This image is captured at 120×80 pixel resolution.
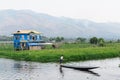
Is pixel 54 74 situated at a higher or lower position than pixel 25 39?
lower

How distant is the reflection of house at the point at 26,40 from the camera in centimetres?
7188

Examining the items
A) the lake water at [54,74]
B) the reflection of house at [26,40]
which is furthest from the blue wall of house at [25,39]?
the lake water at [54,74]

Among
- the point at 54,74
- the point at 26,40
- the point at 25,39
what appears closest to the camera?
the point at 54,74

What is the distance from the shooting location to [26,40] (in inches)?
2849

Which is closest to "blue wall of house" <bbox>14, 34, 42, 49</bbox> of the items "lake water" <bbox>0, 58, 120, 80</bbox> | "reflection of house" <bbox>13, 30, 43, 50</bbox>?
"reflection of house" <bbox>13, 30, 43, 50</bbox>

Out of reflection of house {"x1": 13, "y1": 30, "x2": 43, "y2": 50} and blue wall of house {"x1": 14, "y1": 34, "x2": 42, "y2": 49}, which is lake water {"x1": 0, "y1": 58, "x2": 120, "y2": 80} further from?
blue wall of house {"x1": 14, "y1": 34, "x2": 42, "y2": 49}

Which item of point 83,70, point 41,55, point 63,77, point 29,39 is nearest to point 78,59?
point 41,55

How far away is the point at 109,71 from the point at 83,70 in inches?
140

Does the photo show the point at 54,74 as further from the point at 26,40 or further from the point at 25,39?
the point at 25,39

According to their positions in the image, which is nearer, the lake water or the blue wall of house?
the lake water

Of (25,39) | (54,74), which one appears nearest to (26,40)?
(25,39)

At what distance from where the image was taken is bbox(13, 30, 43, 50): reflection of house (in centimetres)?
7188

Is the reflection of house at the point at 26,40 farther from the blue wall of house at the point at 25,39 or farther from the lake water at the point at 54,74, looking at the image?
the lake water at the point at 54,74

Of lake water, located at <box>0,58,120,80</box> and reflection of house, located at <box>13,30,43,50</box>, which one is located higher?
reflection of house, located at <box>13,30,43,50</box>
